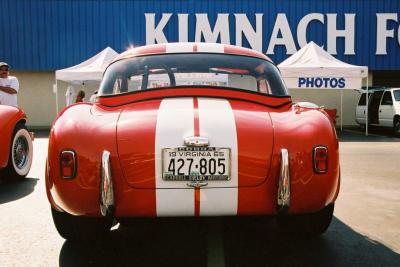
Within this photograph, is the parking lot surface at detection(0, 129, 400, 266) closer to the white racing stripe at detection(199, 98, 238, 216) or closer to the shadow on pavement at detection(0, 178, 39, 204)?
the shadow on pavement at detection(0, 178, 39, 204)

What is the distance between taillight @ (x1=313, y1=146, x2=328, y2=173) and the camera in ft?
9.25

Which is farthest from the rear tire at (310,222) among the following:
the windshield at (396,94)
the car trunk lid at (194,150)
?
the windshield at (396,94)

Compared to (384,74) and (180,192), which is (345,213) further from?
(384,74)

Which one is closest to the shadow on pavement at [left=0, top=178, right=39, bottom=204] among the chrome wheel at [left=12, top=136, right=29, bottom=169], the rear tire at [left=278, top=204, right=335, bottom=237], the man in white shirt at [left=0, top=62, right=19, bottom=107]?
the chrome wheel at [left=12, top=136, right=29, bottom=169]

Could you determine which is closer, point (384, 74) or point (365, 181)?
point (365, 181)

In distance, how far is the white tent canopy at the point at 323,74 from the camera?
1325cm

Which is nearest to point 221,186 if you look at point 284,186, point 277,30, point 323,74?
point 284,186

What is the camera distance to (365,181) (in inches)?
242

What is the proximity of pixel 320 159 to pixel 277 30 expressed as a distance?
17.1 meters

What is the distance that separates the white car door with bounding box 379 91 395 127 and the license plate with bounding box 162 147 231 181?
511 inches

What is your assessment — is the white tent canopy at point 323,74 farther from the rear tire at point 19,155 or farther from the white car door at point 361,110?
the rear tire at point 19,155

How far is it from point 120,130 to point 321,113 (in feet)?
4.88

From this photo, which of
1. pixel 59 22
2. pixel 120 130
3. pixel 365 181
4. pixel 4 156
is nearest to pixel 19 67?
pixel 59 22

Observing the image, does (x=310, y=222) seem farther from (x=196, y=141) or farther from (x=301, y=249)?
(x=196, y=141)
